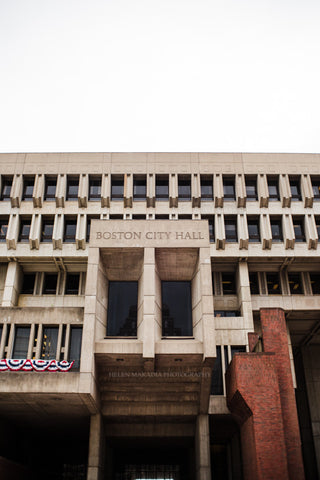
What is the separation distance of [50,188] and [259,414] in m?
27.4

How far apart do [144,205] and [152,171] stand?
3380 millimetres

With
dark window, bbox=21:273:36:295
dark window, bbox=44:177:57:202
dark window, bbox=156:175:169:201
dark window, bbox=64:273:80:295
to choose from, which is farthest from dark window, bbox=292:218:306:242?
dark window, bbox=21:273:36:295

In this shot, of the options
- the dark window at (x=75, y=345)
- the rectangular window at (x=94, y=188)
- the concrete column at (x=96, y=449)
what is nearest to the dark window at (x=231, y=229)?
the rectangular window at (x=94, y=188)

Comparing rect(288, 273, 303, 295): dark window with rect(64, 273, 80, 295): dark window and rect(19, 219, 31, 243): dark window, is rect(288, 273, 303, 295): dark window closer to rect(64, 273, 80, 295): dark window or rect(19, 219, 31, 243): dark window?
rect(64, 273, 80, 295): dark window

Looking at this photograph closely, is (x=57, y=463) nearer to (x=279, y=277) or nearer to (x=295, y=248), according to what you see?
(x=279, y=277)

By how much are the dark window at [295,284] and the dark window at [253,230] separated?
4.90 m

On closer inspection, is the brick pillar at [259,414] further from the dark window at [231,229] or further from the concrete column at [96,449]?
the dark window at [231,229]

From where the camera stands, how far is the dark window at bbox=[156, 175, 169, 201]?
Result: 41750 mm

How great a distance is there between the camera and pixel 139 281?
30938mm

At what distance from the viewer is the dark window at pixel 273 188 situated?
4144 centimetres

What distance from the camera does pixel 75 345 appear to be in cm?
3319

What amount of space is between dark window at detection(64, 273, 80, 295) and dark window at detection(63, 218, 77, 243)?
343 centimetres

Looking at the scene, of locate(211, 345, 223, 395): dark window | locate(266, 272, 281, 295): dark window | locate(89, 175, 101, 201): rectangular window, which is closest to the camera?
locate(211, 345, 223, 395): dark window

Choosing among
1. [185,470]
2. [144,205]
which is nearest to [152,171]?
[144,205]
